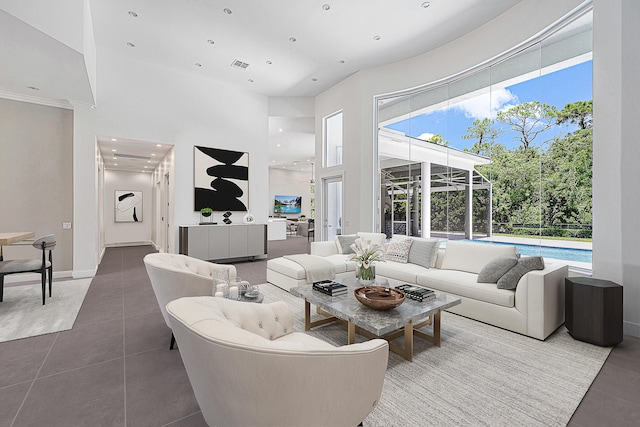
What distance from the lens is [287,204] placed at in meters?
15.5

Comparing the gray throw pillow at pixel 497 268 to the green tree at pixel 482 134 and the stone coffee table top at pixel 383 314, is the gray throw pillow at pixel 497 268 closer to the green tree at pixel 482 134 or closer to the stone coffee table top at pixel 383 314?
the stone coffee table top at pixel 383 314

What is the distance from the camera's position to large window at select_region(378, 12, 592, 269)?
3.85 m

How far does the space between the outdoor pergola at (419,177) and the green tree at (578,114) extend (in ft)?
3.68

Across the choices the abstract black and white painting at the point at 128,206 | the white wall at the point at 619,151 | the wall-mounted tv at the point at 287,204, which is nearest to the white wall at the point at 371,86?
the white wall at the point at 619,151

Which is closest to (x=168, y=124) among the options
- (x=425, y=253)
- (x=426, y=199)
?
(x=426, y=199)

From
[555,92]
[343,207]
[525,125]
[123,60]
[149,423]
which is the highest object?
[123,60]

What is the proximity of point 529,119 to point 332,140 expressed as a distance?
4356 mm

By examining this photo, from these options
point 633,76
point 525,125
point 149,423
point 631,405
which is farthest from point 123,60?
point 631,405

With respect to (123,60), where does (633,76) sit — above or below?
below

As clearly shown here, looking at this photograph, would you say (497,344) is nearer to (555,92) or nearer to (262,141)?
(555,92)

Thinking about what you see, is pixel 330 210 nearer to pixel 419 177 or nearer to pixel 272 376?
pixel 419 177

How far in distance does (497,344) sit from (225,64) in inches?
264

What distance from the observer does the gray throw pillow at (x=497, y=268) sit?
3.27m

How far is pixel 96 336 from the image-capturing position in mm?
2963
